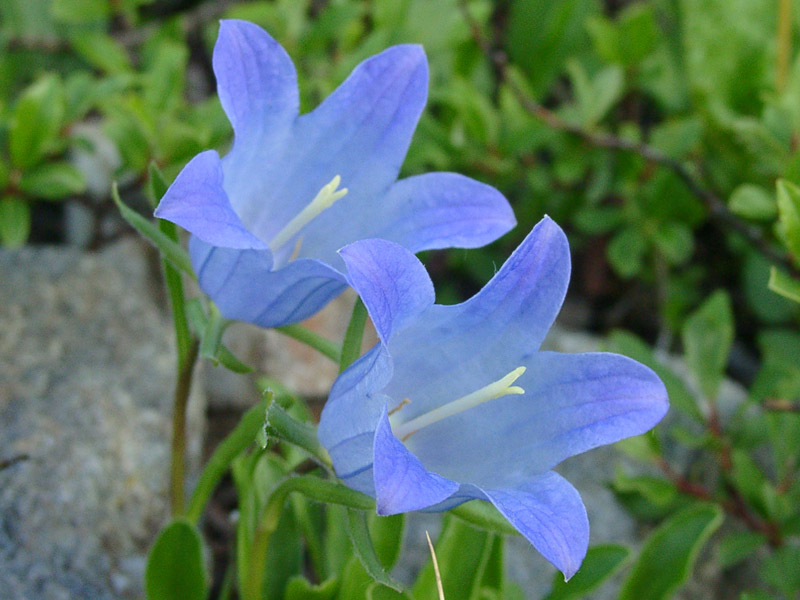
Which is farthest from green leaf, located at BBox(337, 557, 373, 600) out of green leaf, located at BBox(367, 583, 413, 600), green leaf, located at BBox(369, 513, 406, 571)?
green leaf, located at BBox(369, 513, 406, 571)

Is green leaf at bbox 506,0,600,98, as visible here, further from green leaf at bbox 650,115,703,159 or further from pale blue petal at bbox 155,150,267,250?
pale blue petal at bbox 155,150,267,250

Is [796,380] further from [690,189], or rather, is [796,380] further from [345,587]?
[345,587]

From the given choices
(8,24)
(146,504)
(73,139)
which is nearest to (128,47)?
(8,24)

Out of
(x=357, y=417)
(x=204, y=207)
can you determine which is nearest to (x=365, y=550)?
(x=357, y=417)

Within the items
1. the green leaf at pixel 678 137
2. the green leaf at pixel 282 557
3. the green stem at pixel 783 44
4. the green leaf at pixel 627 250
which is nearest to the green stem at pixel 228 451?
the green leaf at pixel 282 557

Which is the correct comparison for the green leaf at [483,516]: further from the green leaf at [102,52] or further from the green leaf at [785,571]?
the green leaf at [102,52]

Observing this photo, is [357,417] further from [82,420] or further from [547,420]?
[82,420]
